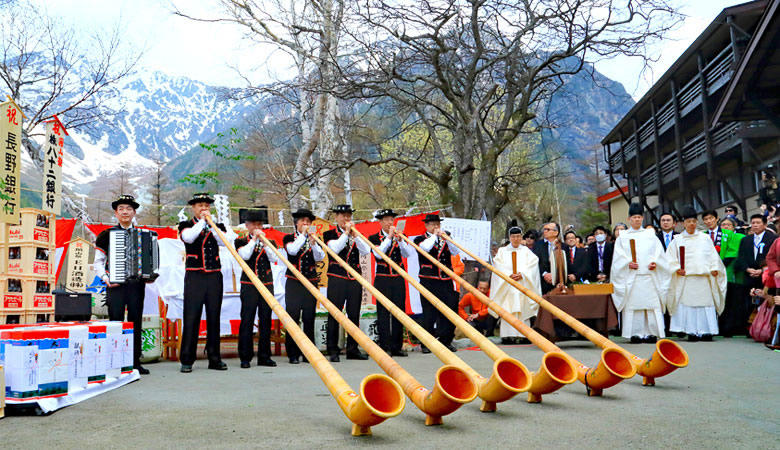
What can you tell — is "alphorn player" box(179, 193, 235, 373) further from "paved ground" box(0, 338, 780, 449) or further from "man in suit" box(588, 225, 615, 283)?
"man in suit" box(588, 225, 615, 283)

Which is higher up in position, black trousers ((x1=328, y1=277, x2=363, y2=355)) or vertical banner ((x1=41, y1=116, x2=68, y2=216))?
vertical banner ((x1=41, y1=116, x2=68, y2=216))

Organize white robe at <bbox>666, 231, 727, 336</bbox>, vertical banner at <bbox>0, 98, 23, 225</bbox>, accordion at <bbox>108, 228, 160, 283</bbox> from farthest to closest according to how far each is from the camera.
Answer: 1. white robe at <bbox>666, 231, 727, 336</bbox>
2. vertical banner at <bbox>0, 98, 23, 225</bbox>
3. accordion at <bbox>108, 228, 160, 283</bbox>

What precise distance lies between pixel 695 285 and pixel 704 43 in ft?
31.3

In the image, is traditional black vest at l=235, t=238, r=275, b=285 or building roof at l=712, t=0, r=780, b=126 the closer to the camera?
traditional black vest at l=235, t=238, r=275, b=285

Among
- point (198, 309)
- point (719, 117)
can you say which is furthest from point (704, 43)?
point (198, 309)

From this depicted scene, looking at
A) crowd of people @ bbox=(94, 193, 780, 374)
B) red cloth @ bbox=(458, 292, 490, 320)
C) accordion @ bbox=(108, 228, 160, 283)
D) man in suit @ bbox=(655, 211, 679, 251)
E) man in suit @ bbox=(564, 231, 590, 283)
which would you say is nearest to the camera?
accordion @ bbox=(108, 228, 160, 283)

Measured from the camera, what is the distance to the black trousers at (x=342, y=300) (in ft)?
23.7

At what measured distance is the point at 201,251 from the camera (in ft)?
20.6

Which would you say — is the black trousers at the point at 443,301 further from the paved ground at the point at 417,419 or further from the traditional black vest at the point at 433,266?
the paved ground at the point at 417,419

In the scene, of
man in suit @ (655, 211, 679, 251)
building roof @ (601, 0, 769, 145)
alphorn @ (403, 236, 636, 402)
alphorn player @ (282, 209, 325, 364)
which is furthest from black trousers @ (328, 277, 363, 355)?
building roof @ (601, 0, 769, 145)

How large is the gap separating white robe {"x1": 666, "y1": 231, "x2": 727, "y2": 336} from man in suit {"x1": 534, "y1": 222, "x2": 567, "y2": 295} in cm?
148

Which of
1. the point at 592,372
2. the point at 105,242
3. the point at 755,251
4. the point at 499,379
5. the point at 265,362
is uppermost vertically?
the point at 105,242

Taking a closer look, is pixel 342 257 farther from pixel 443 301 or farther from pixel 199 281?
pixel 199 281

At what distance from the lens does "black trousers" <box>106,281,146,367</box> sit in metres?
5.96
